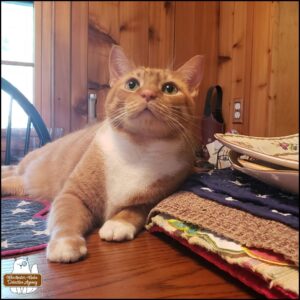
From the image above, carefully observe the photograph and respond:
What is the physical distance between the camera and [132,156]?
0.75 meters

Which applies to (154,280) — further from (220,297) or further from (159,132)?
(159,132)

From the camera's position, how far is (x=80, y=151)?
0.91 m

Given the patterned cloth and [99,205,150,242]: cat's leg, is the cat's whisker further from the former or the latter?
the patterned cloth

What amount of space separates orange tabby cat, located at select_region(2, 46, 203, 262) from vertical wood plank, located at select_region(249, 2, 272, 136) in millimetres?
111

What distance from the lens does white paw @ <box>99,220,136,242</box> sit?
60 centimetres

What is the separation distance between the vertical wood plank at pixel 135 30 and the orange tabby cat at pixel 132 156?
0.10 meters

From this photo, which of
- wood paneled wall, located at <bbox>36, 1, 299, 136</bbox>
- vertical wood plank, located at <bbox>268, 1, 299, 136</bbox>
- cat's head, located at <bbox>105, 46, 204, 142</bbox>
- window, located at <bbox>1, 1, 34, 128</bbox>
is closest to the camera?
window, located at <bbox>1, 1, 34, 128</bbox>

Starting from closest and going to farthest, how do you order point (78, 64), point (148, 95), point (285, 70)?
point (78, 64) → point (285, 70) → point (148, 95)

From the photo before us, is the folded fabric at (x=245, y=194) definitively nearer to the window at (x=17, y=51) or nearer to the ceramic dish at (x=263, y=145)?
the ceramic dish at (x=263, y=145)

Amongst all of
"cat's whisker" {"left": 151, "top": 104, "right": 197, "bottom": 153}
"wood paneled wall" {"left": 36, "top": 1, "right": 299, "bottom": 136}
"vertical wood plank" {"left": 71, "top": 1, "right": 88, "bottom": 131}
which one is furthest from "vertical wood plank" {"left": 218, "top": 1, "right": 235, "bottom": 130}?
"vertical wood plank" {"left": 71, "top": 1, "right": 88, "bottom": 131}

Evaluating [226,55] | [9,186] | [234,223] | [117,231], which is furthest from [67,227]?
[226,55]

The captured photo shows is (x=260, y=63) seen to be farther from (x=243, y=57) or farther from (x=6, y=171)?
(x=6, y=171)
